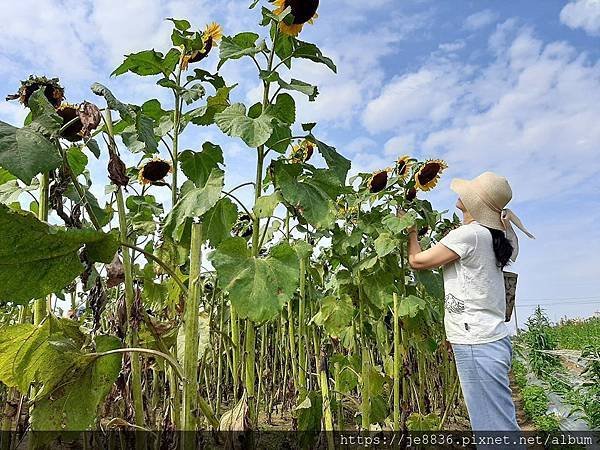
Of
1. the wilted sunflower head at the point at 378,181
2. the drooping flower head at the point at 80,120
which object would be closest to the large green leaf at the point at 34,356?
the drooping flower head at the point at 80,120

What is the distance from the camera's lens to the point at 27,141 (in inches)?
48.4

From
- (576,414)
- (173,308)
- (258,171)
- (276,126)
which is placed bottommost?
(576,414)

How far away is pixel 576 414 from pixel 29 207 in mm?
5575

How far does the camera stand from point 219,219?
183cm

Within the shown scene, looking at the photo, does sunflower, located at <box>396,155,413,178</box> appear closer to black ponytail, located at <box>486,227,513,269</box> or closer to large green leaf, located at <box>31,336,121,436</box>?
black ponytail, located at <box>486,227,513,269</box>

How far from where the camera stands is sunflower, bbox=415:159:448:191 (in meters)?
3.23

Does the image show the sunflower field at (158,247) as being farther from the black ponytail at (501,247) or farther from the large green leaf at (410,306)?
the black ponytail at (501,247)

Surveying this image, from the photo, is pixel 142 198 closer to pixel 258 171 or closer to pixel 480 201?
pixel 258 171

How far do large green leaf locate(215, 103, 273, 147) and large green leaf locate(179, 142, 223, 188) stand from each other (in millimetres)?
300

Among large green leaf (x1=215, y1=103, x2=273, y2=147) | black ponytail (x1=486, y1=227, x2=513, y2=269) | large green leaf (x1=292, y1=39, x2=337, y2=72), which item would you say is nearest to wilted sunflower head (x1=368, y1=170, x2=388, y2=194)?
black ponytail (x1=486, y1=227, x2=513, y2=269)

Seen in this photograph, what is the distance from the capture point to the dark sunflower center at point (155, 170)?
2678mm

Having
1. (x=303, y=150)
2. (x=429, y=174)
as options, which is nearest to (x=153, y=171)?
(x=303, y=150)

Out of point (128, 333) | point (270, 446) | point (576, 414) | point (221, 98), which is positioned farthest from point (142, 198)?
point (576, 414)

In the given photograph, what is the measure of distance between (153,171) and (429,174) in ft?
5.13
